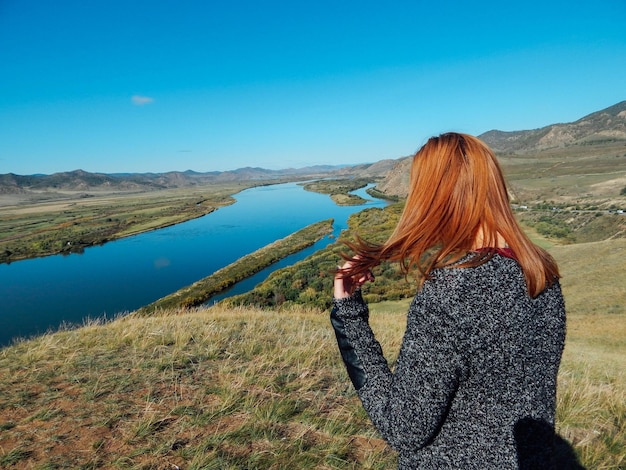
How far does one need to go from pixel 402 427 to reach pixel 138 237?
2739 inches

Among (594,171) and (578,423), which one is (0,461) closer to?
(578,423)

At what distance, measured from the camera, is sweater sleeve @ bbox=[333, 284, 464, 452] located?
3.31ft

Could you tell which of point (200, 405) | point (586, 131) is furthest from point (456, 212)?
point (586, 131)

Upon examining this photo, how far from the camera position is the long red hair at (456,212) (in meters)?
1.12

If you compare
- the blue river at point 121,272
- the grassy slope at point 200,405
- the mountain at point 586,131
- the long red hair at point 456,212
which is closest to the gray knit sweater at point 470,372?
the long red hair at point 456,212

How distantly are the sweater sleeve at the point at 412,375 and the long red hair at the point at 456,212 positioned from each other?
5.6 inches

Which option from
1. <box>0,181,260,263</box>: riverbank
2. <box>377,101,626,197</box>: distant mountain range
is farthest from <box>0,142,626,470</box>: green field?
<box>377,101,626,197</box>: distant mountain range

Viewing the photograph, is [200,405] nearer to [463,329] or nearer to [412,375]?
[412,375]

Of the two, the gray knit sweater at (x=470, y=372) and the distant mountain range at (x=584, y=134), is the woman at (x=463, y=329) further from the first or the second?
the distant mountain range at (x=584, y=134)

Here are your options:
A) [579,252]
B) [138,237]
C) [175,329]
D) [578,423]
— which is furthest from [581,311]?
[138,237]

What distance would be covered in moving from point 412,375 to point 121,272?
155 feet

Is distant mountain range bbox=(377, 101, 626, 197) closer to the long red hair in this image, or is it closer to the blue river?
the blue river

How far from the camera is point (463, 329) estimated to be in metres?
1.00

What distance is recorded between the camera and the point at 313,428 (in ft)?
9.84
